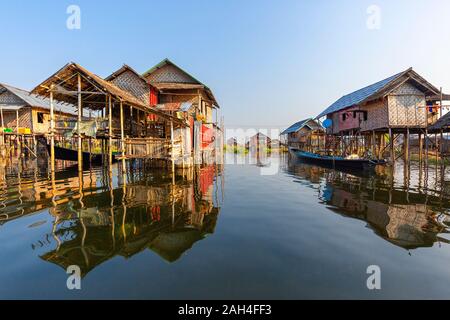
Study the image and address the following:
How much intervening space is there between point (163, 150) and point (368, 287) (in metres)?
12.5

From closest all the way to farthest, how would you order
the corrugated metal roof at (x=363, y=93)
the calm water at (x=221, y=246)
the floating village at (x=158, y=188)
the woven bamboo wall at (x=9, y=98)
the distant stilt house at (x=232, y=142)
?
the calm water at (x=221, y=246) → the floating village at (x=158, y=188) → the corrugated metal roof at (x=363, y=93) → the woven bamboo wall at (x=9, y=98) → the distant stilt house at (x=232, y=142)

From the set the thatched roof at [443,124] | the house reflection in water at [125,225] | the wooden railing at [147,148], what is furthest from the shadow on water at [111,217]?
the thatched roof at [443,124]

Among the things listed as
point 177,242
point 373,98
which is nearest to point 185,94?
point 373,98

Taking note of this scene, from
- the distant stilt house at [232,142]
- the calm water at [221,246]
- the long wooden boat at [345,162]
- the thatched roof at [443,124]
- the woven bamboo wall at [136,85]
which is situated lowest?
the calm water at [221,246]

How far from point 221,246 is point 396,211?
5.36 meters

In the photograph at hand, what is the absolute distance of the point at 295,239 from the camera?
473 centimetres

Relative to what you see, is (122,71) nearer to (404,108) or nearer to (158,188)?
(158,188)

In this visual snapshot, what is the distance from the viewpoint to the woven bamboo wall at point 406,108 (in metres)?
17.6

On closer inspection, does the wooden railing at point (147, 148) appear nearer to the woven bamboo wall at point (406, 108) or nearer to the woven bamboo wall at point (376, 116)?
the woven bamboo wall at point (376, 116)

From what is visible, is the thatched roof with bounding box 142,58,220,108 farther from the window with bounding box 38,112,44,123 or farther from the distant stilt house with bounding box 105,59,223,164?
the window with bounding box 38,112,44,123

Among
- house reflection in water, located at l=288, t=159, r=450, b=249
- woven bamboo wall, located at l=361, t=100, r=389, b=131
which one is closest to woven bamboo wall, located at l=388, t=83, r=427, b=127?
woven bamboo wall, located at l=361, t=100, r=389, b=131

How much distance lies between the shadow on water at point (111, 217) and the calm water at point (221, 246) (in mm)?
26
